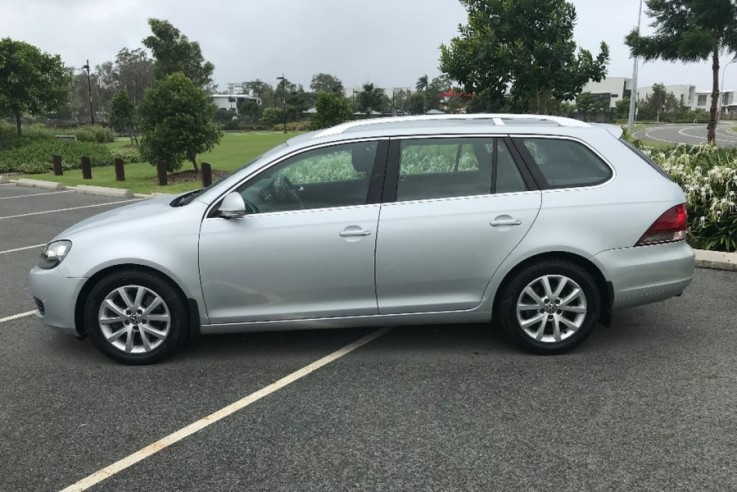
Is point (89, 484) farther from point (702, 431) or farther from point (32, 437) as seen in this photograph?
point (702, 431)

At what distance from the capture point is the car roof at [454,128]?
4332 millimetres

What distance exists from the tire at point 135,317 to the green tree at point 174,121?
13.3m

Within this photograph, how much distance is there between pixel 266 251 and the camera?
407cm

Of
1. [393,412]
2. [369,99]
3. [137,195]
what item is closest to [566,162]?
[393,412]

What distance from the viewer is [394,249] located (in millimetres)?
4078

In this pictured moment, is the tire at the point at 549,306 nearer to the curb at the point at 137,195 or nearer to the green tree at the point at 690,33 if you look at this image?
the curb at the point at 137,195

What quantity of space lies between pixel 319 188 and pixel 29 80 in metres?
28.2

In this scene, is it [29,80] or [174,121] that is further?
[29,80]

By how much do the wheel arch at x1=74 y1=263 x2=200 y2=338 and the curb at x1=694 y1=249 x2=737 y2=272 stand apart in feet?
17.6

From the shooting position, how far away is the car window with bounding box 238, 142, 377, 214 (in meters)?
4.21

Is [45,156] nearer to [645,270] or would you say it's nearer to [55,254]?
[55,254]

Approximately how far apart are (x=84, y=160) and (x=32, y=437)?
17.0m

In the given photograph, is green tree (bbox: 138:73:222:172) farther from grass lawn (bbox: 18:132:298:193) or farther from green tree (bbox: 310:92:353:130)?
green tree (bbox: 310:92:353:130)

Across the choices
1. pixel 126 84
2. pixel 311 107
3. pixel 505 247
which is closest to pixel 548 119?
pixel 505 247
